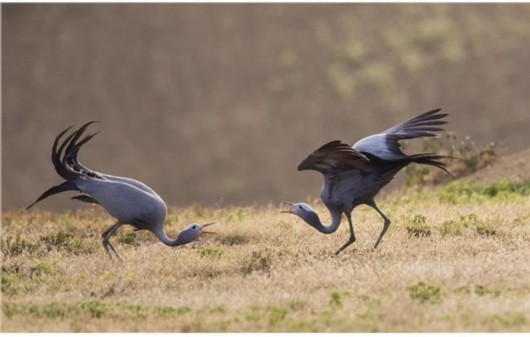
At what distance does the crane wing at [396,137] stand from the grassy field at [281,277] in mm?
1163

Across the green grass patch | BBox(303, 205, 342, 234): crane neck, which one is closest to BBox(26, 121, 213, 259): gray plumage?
BBox(303, 205, 342, 234): crane neck

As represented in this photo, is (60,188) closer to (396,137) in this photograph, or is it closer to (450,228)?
(396,137)

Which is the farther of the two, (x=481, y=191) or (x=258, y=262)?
(x=481, y=191)

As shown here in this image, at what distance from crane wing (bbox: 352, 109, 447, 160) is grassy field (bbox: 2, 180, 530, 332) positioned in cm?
116

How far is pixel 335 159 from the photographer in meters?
12.1

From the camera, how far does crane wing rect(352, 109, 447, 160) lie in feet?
40.9

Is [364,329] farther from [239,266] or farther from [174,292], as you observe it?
[239,266]

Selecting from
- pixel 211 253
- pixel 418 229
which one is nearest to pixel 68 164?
pixel 211 253

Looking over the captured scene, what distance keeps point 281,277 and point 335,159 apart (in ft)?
5.27

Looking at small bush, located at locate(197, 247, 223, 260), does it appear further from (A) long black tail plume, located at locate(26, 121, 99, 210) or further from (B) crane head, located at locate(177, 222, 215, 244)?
(A) long black tail plume, located at locate(26, 121, 99, 210)

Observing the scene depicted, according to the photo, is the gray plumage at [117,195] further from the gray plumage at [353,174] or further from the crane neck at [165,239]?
the gray plumage at [353,174]

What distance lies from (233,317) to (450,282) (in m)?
2.47

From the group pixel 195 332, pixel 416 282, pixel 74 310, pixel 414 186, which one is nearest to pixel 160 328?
pixel 195 332

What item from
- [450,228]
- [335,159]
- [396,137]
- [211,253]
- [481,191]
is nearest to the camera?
[335,159]
